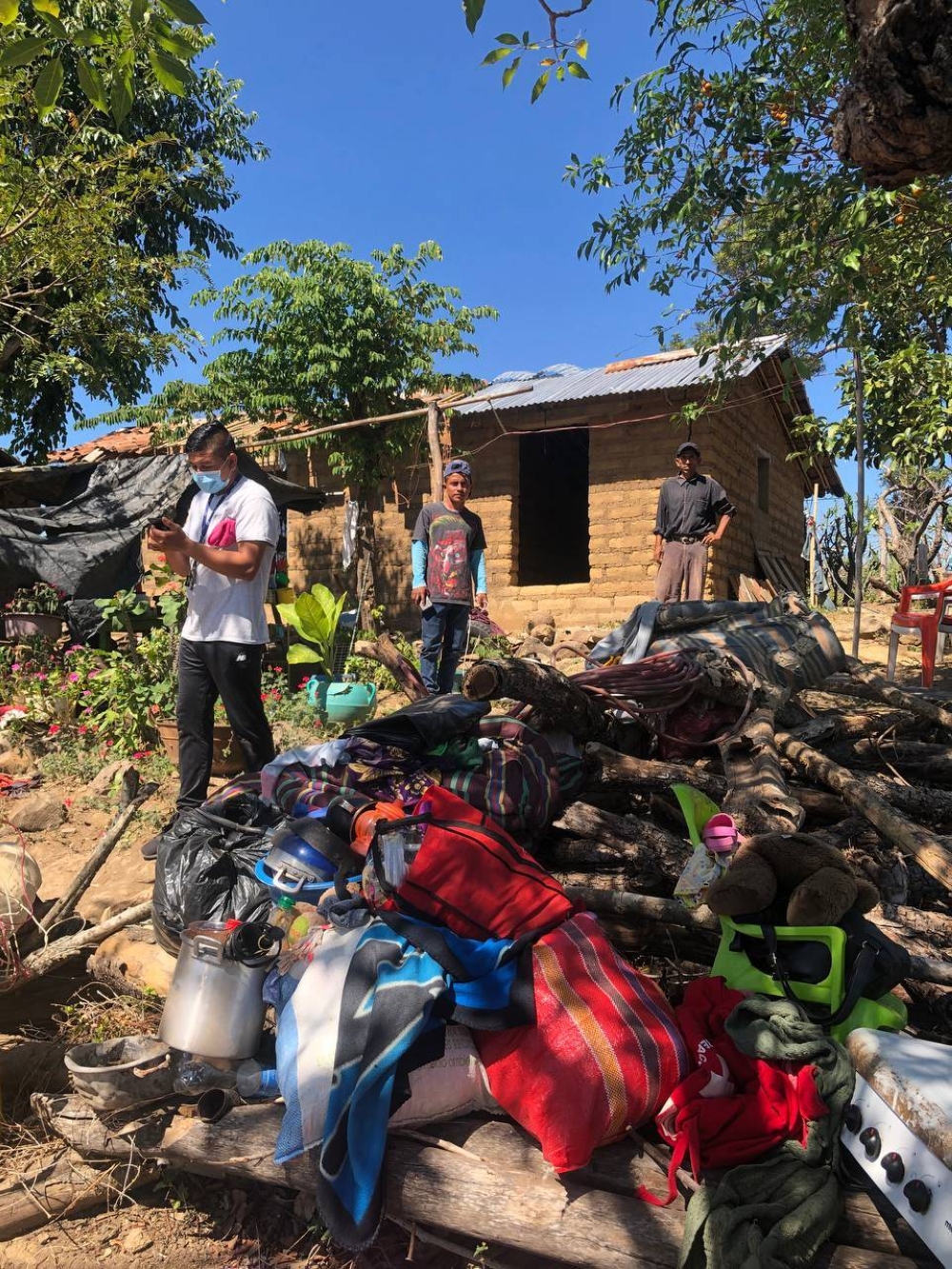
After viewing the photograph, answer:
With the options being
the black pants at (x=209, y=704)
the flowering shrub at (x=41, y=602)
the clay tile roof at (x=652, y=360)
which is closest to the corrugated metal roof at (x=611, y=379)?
the clay tile roof at (x=652, y=360)

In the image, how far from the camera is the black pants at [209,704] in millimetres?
3293

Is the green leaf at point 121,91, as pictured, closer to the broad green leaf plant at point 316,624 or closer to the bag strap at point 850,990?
the bag strap at point 850,990

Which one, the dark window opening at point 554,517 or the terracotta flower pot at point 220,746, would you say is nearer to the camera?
the terracotta flower pot at point 220,746

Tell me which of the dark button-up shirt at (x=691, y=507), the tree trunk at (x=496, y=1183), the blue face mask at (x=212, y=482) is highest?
the dark button-up shirt at (x=691, y=507)

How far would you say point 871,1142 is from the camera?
154 centimetres

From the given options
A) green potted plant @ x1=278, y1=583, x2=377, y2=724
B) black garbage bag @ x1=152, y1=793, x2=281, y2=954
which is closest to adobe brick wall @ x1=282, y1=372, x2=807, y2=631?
green potted plant @ x1=278, y1=583, x2=377, y2=724

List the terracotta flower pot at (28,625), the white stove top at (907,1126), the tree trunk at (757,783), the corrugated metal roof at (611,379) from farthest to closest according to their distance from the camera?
the corrugated metal roof at (611,379) < the terracotta flower pot at (28,625) < the tree trunk at (757,783) < the white stove top at (907,1126)

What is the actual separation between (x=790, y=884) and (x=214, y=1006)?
4.78ft

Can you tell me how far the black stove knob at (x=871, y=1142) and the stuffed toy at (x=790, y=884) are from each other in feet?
1.47

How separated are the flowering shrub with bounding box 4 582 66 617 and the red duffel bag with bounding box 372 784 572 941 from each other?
236 inches

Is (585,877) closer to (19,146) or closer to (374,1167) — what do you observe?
(374,1167)

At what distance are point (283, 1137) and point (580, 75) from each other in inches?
107

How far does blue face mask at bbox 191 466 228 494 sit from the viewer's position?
335cm

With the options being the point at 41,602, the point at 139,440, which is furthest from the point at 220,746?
the point at 139,440
